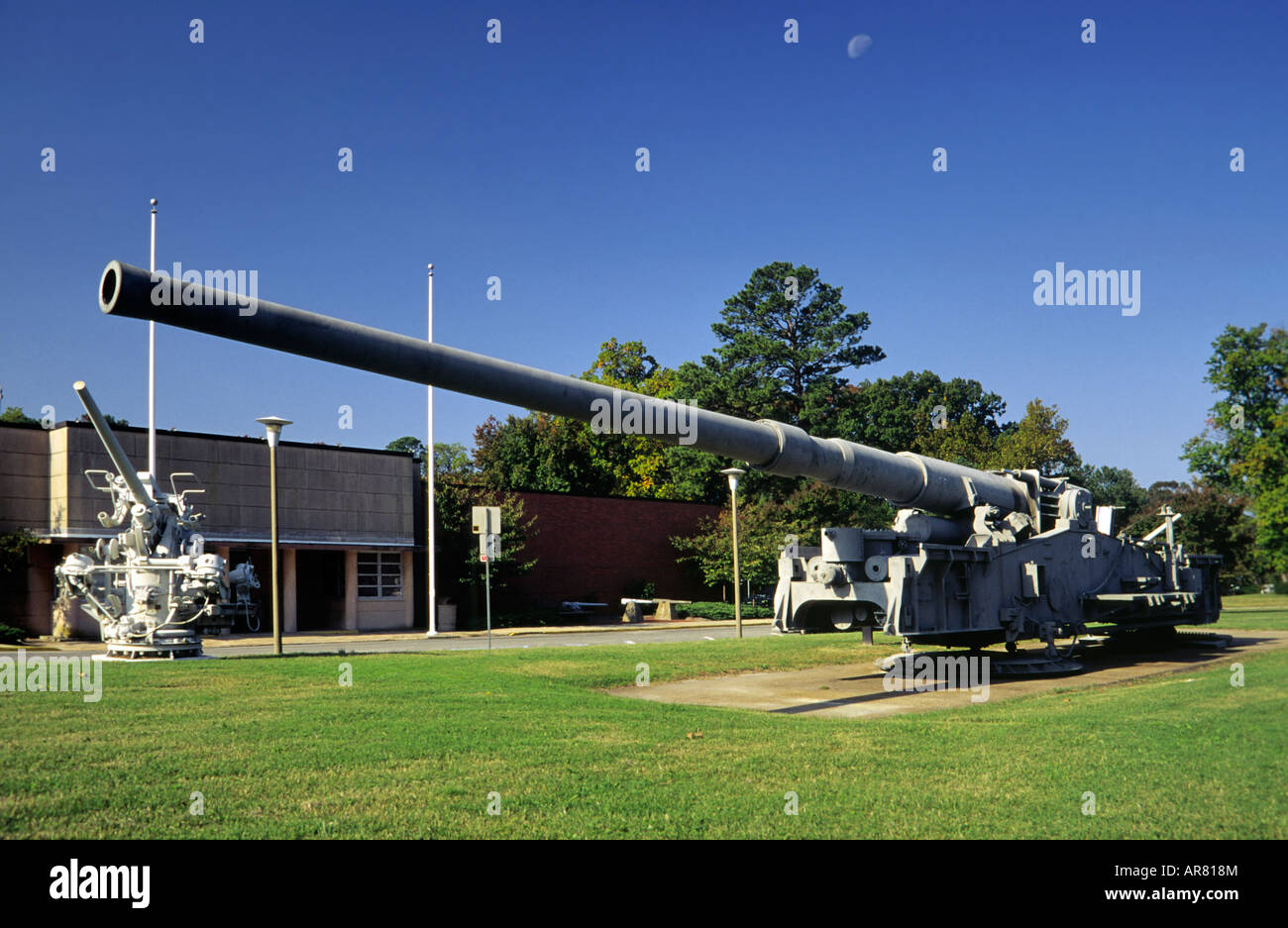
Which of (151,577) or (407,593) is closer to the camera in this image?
(151,577)

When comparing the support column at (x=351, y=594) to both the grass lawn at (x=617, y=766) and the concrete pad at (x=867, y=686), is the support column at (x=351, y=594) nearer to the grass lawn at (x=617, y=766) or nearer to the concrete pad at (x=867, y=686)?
the concrete pad at (x=867, y=686)

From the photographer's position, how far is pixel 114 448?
56.3 feet

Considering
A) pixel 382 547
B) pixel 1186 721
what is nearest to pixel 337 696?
pixel 1186 721

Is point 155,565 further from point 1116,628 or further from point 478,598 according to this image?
point 478,598

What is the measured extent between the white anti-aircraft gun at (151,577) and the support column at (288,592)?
1265cm

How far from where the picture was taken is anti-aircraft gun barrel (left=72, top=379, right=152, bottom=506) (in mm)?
16620

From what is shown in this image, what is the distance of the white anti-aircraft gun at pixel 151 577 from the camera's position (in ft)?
57.2

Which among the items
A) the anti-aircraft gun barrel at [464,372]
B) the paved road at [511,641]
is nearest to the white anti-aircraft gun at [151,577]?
the paved road at [511,641]

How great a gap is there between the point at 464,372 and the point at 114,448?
13124 mm

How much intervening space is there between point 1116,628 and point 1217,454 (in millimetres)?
8075

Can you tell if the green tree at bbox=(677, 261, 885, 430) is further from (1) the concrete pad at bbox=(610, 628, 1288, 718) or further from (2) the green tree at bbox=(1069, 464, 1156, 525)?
(1) the concrete pad at bbox=(610, 628, 1288, 718)

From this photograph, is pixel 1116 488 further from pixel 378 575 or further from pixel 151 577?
pixel 151 577

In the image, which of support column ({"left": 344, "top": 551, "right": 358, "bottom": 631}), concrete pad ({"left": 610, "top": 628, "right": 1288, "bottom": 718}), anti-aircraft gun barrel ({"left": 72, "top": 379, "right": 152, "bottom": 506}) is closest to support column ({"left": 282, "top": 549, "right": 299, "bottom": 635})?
support column ({"left": 344, "top": 551, "right": 358, "bottom": 631})

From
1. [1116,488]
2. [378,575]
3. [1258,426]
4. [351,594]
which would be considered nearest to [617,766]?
[1258,426]
